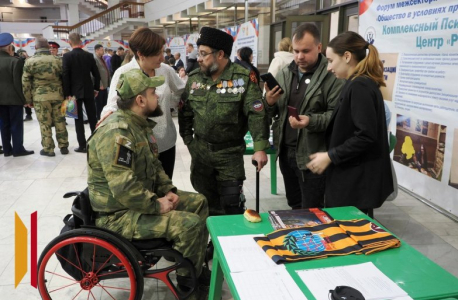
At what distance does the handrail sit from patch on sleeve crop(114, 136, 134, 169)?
54.9ft

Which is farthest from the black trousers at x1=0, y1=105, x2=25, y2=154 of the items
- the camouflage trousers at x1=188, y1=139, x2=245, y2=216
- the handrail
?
the handrail

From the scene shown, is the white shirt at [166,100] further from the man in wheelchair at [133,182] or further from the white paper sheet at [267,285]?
the white paper sheet at [267,285]

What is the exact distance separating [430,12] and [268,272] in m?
2.88

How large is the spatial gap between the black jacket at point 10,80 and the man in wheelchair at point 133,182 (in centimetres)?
358

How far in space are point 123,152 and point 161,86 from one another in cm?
75

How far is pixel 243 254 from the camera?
1.22 meters

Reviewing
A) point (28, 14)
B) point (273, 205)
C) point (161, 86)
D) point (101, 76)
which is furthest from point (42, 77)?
point (28, 14)

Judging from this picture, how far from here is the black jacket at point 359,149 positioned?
159cm

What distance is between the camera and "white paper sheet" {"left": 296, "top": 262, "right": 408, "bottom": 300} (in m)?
1.03

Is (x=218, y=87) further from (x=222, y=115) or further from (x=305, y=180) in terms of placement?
(x=305, y=180)

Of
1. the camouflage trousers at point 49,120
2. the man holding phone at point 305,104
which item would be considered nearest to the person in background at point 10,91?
the camouflage trousers at point 49,120

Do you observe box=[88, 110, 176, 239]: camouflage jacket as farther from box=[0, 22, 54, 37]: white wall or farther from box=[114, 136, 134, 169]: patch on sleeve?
box=[0, 22, 54, 37]: white wall

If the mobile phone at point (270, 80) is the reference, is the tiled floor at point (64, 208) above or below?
below

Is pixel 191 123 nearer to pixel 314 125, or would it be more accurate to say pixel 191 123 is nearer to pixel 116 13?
pixel 314 125
